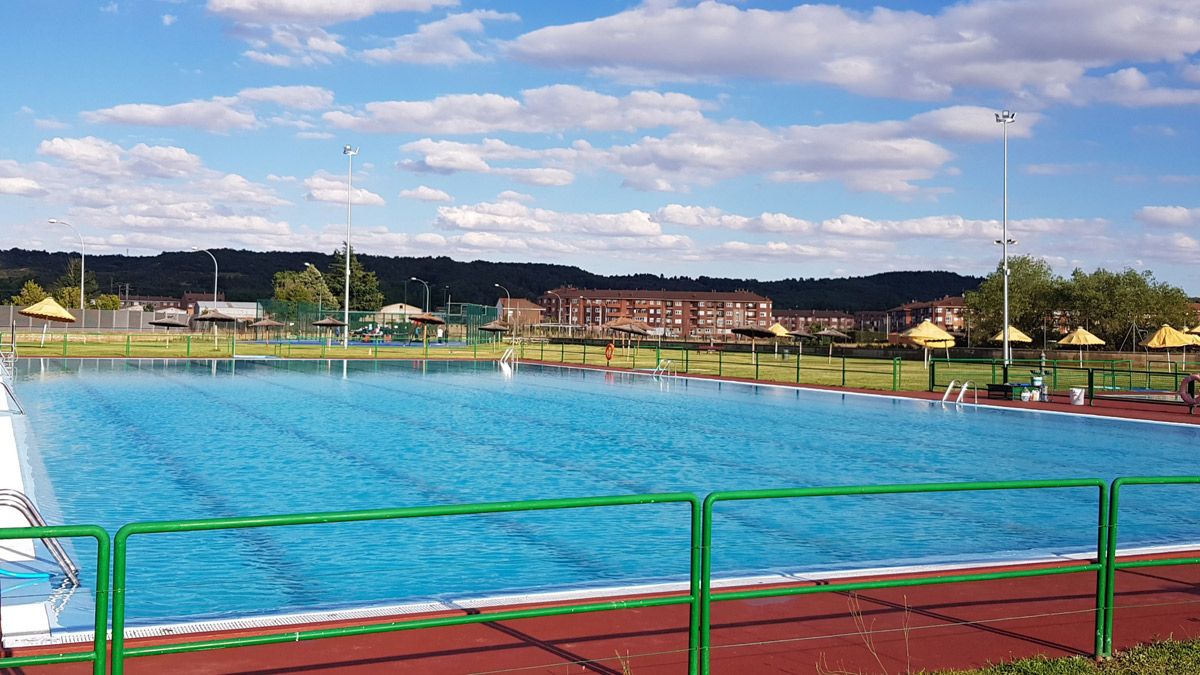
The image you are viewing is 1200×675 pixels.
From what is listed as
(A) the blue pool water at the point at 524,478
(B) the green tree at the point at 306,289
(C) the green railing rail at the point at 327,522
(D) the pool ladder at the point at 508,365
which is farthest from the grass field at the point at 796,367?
(B) the green tree at the point at 306,289

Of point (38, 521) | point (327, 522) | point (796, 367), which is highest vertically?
point (327, 522)

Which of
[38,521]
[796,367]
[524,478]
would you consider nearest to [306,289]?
[796,367]

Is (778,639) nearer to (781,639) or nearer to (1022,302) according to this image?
(781,639)

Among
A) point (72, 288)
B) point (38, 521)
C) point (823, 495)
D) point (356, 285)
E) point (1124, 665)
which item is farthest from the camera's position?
point (356, 285)

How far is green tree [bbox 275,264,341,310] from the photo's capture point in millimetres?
111312

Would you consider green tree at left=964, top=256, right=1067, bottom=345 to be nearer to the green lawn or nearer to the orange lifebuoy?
the orange lifebuoy

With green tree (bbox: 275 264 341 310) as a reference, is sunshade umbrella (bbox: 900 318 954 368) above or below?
below

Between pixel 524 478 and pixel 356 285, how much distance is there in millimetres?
113279

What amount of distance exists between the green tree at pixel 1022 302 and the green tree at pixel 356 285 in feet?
222

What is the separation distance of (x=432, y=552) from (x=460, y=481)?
4528 millimetres

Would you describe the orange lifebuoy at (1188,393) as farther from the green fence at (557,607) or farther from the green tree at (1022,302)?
the green tree at (1022,302)

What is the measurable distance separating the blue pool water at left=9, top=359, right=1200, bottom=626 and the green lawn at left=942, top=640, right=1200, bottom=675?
319 centimetres

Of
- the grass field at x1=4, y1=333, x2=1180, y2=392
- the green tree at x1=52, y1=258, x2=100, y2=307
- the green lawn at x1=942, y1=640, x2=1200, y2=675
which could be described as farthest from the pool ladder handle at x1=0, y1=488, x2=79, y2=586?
the green tree at x1=52, y1=258, x2=100, y2=307

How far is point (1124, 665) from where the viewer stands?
5.90m
